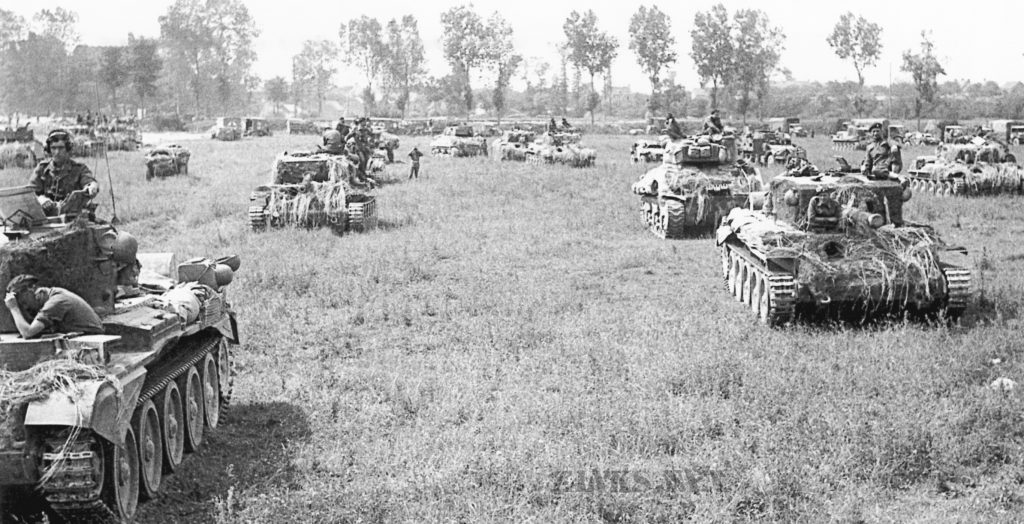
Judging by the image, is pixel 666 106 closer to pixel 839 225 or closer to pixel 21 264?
pixel 839 225

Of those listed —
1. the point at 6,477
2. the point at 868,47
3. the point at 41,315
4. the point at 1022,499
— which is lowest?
the point at 1022,499

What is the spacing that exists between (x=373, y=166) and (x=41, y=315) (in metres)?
24.4

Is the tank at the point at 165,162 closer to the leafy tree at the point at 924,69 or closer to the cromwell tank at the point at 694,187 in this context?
the cromwell tank at the point at 694,187

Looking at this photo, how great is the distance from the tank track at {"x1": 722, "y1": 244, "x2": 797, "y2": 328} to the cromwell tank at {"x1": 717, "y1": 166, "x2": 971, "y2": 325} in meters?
0.01

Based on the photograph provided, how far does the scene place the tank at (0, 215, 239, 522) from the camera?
19.6ft

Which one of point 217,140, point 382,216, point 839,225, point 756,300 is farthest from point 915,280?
point 217,140

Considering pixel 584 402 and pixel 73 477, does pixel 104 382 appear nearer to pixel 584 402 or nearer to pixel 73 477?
pixel 73 477

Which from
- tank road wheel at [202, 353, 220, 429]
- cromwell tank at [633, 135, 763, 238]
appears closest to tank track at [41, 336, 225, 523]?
tank road wheel at [202, 353, 220, 429]

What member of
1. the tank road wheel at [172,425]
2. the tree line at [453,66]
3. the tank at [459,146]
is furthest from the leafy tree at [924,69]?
the tank road wheel at [172,425]

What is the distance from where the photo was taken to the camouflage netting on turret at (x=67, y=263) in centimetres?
699

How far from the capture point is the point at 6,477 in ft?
19.4

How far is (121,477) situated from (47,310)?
3.91 feet

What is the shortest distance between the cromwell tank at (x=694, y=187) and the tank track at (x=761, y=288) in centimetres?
452

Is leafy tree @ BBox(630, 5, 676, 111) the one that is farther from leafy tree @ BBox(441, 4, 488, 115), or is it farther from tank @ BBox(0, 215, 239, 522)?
tank @ BBox(0, 215, 239, 522)
